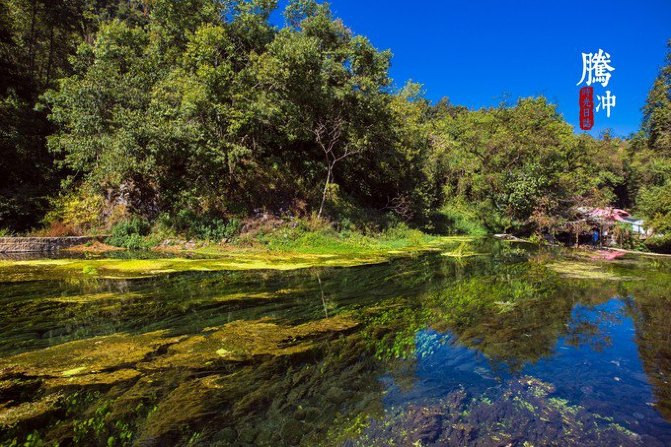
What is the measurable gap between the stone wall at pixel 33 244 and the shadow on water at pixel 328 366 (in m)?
6.89

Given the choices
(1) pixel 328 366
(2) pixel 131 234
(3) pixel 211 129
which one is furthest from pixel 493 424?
(2) pixel 131 234

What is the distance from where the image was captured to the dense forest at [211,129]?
46.8ft

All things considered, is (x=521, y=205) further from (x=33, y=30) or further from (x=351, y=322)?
(x=33, y=30)

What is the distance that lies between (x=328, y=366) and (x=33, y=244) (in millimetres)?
13305

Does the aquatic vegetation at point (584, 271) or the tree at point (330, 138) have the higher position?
the tree at point (330, 138)

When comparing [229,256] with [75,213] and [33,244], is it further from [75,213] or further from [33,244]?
[75,213]

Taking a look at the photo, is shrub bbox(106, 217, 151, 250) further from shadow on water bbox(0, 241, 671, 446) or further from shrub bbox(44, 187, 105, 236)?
shadow on water bbox(0, 241, 671, 446)

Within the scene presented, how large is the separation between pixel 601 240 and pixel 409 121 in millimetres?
11216

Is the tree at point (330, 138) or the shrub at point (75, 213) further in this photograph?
the tree at point (330, 138)

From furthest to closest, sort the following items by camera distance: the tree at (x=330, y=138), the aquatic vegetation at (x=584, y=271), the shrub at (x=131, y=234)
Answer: the tree at (x=330, y=138) < the shrub at (x=131, y=234) < the aquatic vegetation at (x=584, y=271)

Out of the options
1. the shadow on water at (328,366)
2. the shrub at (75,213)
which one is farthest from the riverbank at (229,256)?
the shrub at (75,213)

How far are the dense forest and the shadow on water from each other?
828cm

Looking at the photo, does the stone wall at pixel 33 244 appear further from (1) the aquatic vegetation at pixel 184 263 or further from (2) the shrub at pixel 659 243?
(2) the shrub at pixel 659 243

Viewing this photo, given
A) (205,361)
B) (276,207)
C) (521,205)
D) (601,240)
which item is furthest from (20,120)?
(601,240)
